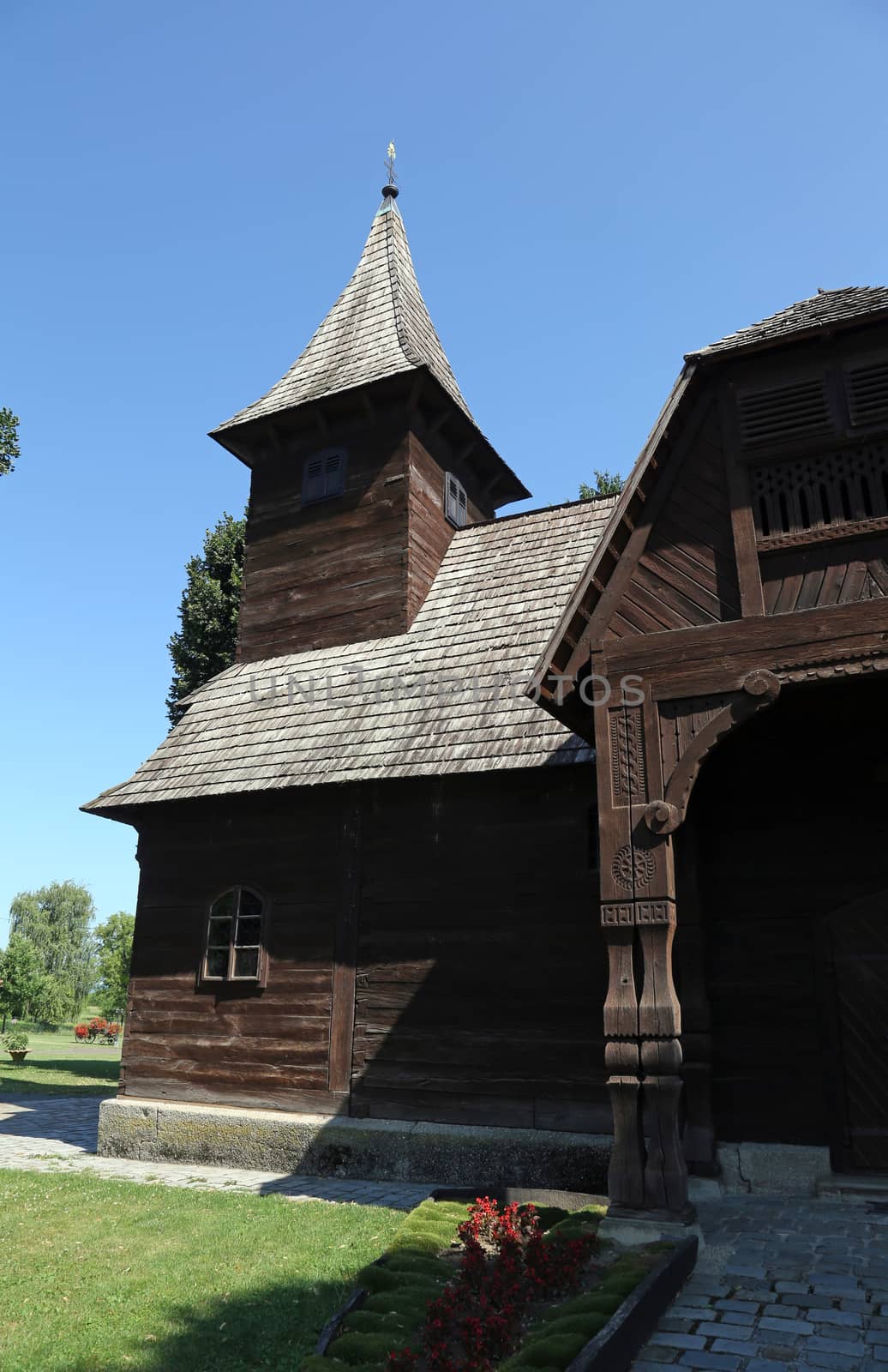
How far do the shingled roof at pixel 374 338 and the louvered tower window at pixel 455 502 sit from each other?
1275 millimetres

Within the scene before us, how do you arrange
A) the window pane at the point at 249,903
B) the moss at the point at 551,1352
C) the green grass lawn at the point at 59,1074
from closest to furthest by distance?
1. the moss at the point at 551,1352
2. the window pane at the point at 249,903
3. the green grass lawn at the point at 59,1074

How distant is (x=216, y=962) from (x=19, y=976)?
4257 centimetres

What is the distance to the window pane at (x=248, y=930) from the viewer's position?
12297 millimetres

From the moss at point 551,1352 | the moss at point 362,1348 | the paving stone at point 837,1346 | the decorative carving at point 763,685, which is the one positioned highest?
the decorative carving at point 763,685

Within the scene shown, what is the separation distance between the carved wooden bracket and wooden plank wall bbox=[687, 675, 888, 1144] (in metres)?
1.27

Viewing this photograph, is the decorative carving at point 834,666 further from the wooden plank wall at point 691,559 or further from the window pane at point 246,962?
the window pane at point 246,962

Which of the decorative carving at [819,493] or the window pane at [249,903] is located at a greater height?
the decorative carving at [819,493]

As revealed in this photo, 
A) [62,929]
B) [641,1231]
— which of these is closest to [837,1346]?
[641,1231]

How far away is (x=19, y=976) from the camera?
48.8 meters

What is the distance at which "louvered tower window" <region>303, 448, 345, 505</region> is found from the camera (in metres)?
15.8

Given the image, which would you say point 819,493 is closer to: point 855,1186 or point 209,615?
point 855,1186

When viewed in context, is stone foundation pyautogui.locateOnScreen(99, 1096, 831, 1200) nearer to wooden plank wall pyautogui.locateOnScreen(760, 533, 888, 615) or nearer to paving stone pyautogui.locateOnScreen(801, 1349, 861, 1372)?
paving stone pyautogui.locateOnScreen(801, 1349, 861, 1372)

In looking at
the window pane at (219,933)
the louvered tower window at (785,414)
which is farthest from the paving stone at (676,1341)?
the window pane at (219,933)

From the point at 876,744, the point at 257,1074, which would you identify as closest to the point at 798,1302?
the point at 876,744
